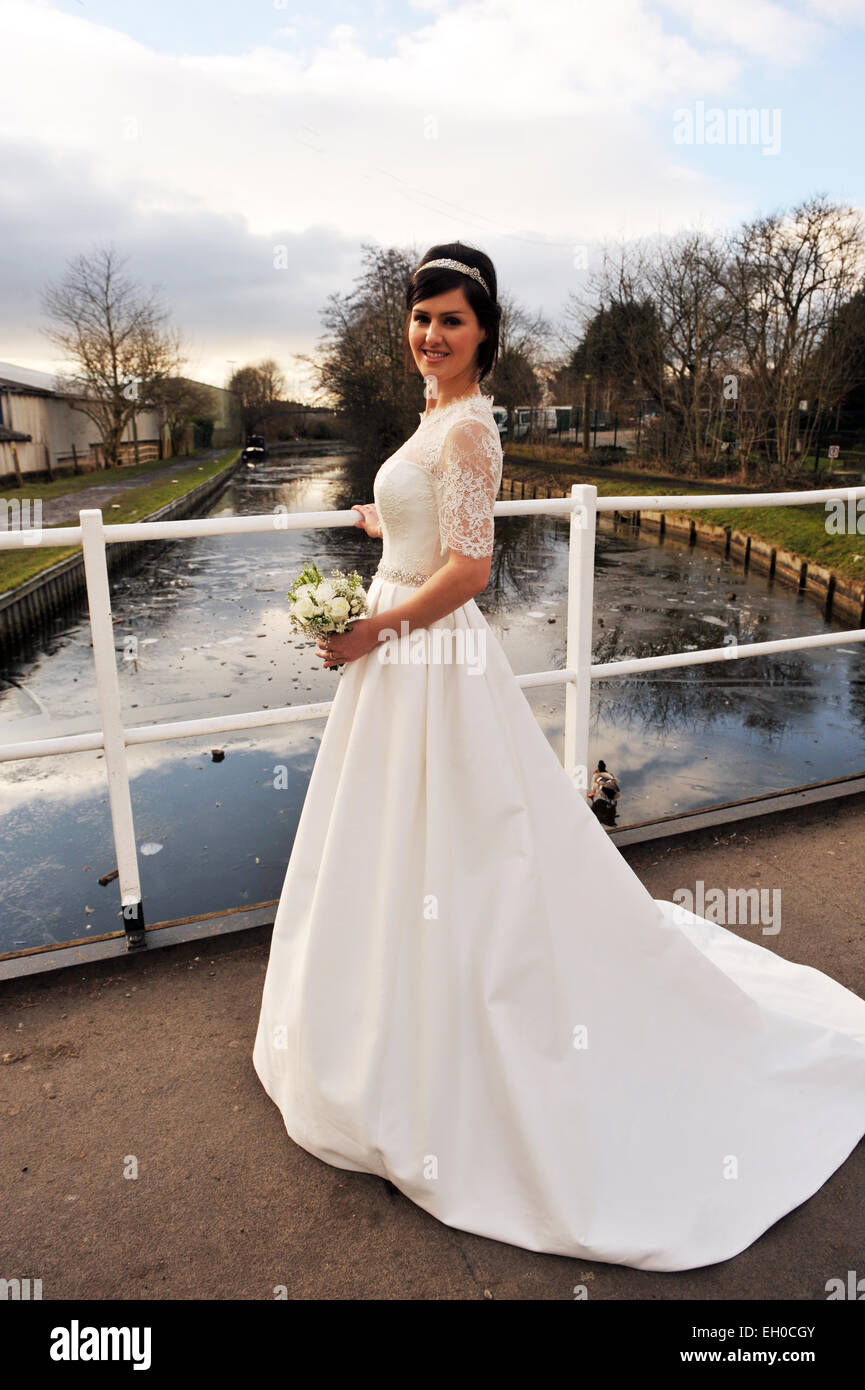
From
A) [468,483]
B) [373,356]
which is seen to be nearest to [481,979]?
[468,483]

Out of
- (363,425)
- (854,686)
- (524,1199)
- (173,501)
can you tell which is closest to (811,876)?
(524,1199)

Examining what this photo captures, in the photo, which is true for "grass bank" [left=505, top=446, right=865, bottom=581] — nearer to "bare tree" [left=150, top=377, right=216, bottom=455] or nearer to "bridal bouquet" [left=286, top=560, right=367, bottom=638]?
"bridal bouquet" [left=286, top=560, right=367, bottom=638]

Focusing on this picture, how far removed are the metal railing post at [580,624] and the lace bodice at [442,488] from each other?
1.08 meters

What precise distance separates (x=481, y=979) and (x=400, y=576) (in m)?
0.88

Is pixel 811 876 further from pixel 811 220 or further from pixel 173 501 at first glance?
pixel 811 220

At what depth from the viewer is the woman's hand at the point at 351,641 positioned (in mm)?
1875

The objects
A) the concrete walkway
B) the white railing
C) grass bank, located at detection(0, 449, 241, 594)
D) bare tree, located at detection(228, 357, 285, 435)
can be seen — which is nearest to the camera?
the concrete walkway

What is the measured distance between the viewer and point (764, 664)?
991 cm

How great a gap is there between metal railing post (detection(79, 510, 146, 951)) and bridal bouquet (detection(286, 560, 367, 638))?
0.77 m

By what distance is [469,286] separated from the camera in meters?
1.80

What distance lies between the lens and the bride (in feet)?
5.68

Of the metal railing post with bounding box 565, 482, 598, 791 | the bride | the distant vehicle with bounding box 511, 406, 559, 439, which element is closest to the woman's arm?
the bride

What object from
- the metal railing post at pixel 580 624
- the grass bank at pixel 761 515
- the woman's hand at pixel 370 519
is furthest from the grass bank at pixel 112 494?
the grass bank at pixel 761 515

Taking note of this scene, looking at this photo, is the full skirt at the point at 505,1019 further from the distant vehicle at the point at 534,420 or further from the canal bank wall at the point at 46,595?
the distant vehicle at the point at 534,420
